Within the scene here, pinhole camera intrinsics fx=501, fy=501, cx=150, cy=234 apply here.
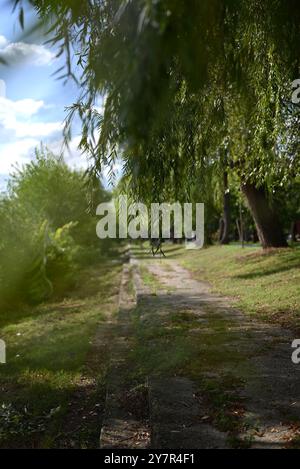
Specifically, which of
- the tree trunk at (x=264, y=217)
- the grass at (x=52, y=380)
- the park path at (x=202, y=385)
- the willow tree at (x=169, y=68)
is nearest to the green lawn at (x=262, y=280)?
the park path at (x=202, y=385)

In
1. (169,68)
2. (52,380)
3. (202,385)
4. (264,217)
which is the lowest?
(52,380)

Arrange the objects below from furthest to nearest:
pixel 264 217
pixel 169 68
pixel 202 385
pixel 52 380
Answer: pixel 264 217 < pixel 52 380 < pixel 202 385 < pixel 169 68

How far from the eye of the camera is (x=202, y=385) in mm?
5238

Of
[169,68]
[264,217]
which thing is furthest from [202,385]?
[264,217]

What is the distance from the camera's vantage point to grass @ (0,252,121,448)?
15.5 ft

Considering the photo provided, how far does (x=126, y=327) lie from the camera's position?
9.79 meters

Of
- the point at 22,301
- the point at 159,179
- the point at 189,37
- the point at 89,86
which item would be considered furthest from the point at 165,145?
the point at 22,301

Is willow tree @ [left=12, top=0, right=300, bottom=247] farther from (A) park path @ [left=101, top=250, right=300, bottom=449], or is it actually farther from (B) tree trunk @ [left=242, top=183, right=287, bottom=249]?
(B) tree trunk @ [left=242, top=183, right=287, bottom=249]

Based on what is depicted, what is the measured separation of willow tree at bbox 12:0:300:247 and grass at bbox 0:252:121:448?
2.47 meters

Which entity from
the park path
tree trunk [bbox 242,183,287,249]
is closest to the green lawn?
the park path

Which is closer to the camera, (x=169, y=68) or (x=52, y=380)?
(x=169, y=68)

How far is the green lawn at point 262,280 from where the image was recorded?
9.37 m

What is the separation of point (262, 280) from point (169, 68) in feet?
32.8

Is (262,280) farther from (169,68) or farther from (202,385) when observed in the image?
(169,68)
